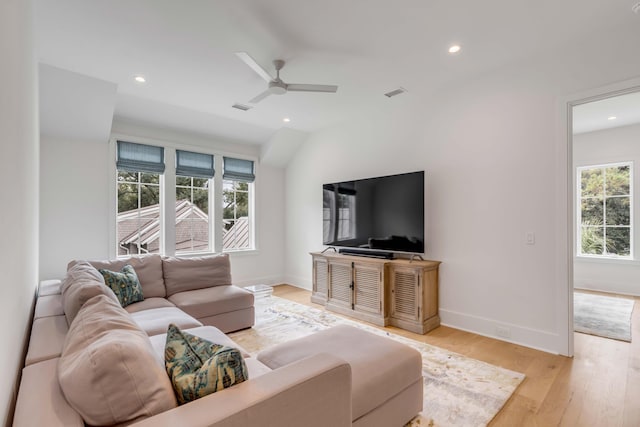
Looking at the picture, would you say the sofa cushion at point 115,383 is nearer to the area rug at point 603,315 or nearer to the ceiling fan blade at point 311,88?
the ceiling fan blade at point 311,88

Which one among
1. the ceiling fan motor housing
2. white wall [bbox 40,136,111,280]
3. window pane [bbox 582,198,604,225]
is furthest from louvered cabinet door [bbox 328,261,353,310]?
window pane [bbox 582,198,604,225]

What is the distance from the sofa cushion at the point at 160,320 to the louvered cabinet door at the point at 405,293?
7.02 ft

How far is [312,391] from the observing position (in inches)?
45.1

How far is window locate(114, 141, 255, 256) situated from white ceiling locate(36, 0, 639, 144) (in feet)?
A: 3.81

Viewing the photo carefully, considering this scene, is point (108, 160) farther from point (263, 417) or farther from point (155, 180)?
point (263, 417)

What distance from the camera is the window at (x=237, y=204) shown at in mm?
5312

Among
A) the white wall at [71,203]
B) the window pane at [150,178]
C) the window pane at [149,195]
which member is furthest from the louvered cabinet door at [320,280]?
the white wall at [71,203]

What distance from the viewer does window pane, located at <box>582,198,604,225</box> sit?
5219mm

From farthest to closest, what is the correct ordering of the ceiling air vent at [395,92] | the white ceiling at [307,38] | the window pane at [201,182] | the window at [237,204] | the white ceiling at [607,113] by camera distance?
the window at [237,204]
the window pane at [201,182]
the white ceiling at [607,113]
the ceiling air vent at [395,92]
the white ceiling at [307,38]

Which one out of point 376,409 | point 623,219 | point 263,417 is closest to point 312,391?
point 263,417

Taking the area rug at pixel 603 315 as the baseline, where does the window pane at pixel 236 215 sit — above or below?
above

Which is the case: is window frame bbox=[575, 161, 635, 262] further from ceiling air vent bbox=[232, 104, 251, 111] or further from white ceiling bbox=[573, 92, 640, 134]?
ceiling air vent bbox=[232, 104, 251, 111]

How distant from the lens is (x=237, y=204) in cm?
551

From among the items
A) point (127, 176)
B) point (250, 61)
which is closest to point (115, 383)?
point (250, 61)
